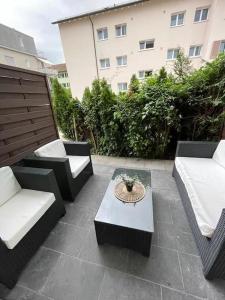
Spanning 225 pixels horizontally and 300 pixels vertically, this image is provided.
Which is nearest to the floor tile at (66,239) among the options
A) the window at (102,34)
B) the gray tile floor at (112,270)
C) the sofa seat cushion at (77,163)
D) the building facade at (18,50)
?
the gray tile floor at (112,270)

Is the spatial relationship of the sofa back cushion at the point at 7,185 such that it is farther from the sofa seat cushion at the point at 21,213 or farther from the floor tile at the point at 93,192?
the floor tile at the point at 93,192

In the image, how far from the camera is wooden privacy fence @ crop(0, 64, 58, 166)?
187 cm

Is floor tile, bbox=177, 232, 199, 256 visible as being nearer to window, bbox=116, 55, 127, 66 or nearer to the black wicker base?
the black wicker base

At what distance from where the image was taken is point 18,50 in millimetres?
11156

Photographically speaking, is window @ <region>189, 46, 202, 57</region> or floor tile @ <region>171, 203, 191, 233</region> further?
window @ <region>189, 46, 202, 57</region>

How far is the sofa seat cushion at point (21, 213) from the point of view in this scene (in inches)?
46.4

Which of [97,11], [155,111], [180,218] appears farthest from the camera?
[97,11]

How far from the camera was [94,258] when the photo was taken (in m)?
1.36

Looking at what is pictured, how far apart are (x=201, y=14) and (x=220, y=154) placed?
28.9 ft

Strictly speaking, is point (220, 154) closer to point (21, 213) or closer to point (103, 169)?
point (103, 169)

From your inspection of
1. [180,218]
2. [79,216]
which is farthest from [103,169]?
[180,218]

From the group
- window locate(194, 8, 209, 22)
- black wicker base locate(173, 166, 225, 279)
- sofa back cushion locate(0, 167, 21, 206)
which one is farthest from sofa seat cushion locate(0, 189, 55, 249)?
window locate(194, 8, 209, 22)

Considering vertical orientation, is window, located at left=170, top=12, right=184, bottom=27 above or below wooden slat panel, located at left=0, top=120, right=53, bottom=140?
above

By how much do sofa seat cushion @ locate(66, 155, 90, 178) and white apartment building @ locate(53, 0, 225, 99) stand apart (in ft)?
24.0
